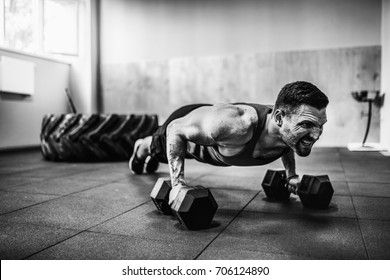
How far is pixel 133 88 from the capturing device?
534 centimetres

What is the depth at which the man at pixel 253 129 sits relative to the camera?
4.13ft

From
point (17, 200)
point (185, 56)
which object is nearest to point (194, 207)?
point (17, 200)

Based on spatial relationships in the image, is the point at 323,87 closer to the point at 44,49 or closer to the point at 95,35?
the point at 95,35

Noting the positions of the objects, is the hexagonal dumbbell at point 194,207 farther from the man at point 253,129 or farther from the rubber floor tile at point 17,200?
the rubber floor tile at point 17,200

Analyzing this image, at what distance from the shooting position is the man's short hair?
1.24 m

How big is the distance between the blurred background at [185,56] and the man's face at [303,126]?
9.47 feet

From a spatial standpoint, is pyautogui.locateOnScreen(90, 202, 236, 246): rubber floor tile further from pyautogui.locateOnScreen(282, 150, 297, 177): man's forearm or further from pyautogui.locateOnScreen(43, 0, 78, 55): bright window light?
pyautogui.locateOnScreen(43, 0, 78, 55): bright window light

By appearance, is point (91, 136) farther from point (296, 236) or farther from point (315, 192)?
point (296, 236)

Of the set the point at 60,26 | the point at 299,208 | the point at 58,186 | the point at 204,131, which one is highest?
the point at 60,26

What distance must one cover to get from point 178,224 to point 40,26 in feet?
14.5

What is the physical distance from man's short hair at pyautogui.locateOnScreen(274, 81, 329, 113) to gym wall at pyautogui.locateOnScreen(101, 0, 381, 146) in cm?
352

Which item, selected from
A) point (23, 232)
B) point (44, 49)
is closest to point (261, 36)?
point (44, 49)

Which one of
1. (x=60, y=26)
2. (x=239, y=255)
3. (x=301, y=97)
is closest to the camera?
(x=239, y=255)

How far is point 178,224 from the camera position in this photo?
1295 millimetres
